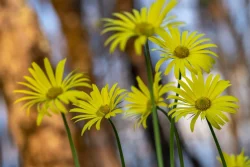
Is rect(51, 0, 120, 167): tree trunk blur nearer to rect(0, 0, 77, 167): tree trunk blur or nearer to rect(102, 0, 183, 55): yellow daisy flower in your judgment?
rect(0, 0, 77, 167): tree trunk blur

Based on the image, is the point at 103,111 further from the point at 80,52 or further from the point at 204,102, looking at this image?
the point at 80,52

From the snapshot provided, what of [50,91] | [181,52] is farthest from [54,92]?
A: [181,52]

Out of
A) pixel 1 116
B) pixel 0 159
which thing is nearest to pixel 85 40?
pixel 1 116

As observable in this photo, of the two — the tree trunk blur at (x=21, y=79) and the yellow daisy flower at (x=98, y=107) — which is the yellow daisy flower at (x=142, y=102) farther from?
the tree trunk blur at (x=21, y=79)

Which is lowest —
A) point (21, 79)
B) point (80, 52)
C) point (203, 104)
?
point (203, 104)

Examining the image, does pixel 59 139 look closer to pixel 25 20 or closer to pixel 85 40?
pixel 25 20
